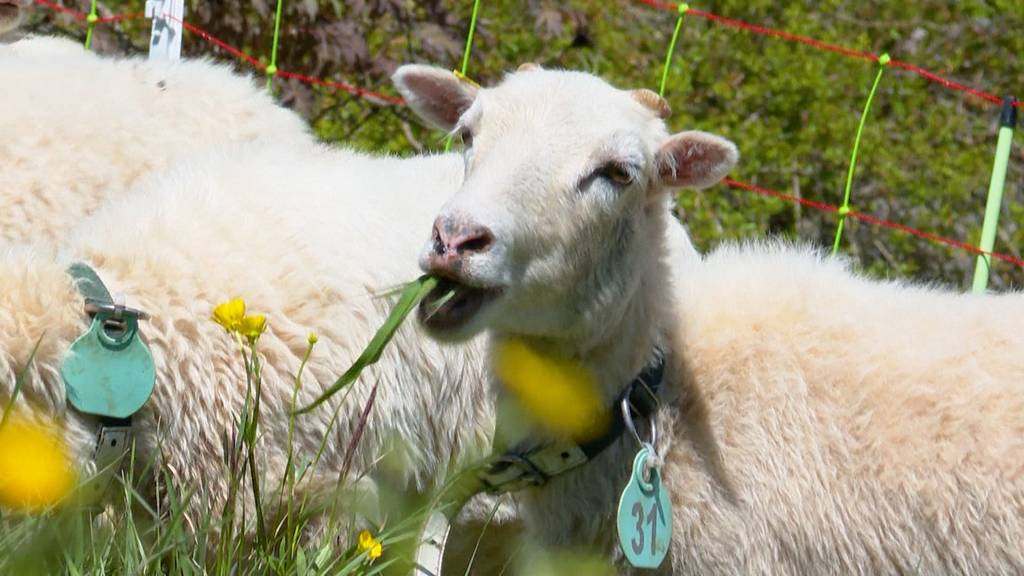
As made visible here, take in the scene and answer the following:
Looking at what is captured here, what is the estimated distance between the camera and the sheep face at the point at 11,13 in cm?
514

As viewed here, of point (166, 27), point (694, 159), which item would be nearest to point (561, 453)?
point (694, 159)

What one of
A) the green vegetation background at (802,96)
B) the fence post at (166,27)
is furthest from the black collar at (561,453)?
the green vegetation background at (802,96)

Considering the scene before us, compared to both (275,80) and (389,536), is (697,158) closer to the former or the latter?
(389,536)

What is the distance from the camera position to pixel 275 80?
6699mm

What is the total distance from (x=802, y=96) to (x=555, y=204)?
5459 millimetres

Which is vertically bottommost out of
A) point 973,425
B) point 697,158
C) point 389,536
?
point 389,536

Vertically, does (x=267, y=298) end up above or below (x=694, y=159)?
below

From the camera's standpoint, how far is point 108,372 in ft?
10.6

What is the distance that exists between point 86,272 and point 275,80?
136 inches

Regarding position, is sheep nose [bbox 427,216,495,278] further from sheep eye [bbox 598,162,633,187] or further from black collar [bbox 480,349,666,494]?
black collar [bbox 480,349,666,494]

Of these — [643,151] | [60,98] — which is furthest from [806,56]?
[643,151]

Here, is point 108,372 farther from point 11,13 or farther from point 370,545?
point 11,13

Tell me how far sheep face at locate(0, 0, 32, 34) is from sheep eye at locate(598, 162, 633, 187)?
8.82 ft

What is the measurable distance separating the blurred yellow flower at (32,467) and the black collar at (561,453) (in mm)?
856
